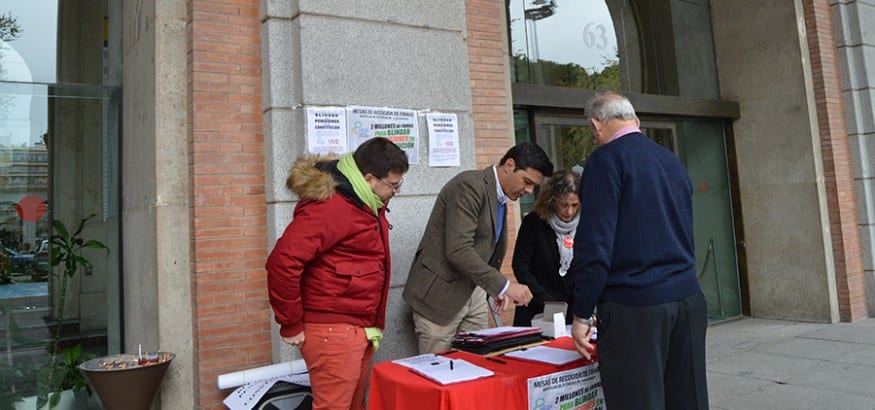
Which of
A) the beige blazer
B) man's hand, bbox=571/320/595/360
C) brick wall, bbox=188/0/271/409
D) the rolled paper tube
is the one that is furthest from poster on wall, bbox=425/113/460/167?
man's hand, bbox=571/320/595/360

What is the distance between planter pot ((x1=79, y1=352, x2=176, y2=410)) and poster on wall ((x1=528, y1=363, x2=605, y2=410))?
8.37ft

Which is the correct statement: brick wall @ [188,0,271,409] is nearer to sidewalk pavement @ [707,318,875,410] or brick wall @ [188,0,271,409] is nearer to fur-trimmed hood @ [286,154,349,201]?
fur-trimmed hood @ [286,154,349,201]

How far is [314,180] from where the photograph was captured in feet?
10.0

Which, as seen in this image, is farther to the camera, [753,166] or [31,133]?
[753,166]

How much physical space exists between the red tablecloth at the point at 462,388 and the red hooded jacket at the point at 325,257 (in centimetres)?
43

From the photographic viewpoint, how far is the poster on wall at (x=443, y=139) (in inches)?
189

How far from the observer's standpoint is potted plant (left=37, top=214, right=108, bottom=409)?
471 cm

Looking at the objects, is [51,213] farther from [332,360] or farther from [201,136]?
[332,360]

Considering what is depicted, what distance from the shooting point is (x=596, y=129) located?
2902 millimetres

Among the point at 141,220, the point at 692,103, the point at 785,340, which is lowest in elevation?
the point at 785,340

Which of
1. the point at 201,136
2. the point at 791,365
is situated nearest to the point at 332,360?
the point at 201,136

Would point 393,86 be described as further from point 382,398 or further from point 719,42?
point 719,42

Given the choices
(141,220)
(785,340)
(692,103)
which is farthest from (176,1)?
(785,340)

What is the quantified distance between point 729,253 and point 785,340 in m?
1.91
